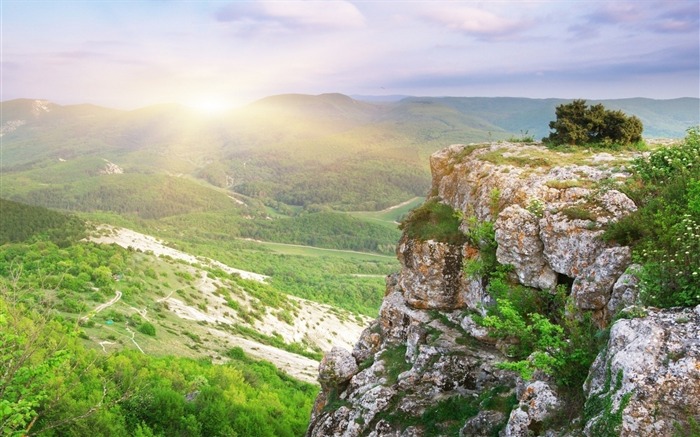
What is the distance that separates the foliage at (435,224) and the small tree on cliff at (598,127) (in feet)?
26.5

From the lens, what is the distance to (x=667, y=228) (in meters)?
12.9

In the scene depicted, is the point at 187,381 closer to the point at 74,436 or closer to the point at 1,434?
the point at 74,436

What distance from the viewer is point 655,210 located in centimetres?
1445

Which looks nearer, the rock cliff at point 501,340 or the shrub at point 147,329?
the rock cliff at point 501,340

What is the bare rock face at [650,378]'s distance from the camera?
9.09m

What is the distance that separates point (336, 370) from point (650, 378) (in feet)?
52.9

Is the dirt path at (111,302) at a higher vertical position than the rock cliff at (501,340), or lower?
lower

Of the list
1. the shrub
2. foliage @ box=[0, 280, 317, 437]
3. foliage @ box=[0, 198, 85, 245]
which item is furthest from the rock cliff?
foliage @ box=[0, 198, 85, 245]

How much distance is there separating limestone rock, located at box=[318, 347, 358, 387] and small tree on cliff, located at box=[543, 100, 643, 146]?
58.9 feet

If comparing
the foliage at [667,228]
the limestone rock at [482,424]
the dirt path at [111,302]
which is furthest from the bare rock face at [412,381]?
the dirt path at [111,302]

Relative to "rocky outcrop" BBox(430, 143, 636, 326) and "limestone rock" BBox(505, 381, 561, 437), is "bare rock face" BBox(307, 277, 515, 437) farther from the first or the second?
"rocky outcrop" BBox(430, 143, 636, 326)

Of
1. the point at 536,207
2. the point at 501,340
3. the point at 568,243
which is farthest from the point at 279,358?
the point at 568,243

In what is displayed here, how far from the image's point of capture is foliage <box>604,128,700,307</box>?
11.2m

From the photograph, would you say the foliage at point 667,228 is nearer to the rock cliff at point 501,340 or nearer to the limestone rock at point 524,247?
the rock cliff at point 501,340
